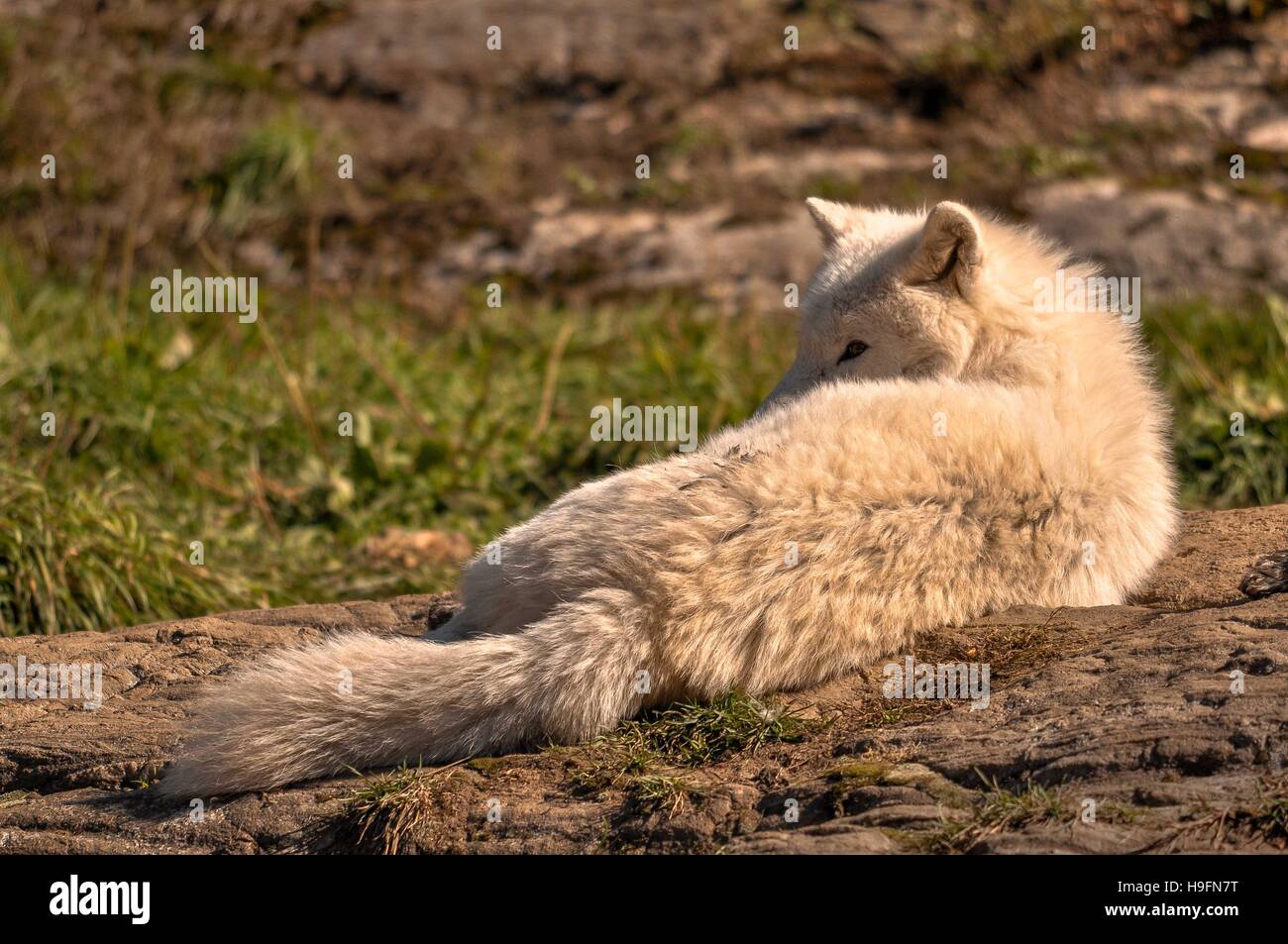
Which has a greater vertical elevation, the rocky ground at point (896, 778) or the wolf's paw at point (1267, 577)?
the wolf's paw at point (1267, 577)

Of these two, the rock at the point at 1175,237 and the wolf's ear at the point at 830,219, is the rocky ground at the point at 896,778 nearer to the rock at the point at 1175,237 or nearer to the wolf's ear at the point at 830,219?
the wolf's ear at the point at 830,219

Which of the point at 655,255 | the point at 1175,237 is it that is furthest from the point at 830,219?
the point at 1175,237

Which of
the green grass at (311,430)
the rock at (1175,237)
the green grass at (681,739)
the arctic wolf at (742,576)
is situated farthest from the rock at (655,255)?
the green grass at (681,739)

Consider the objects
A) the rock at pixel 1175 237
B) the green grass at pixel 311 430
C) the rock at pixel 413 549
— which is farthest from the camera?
the rock at pixel 1175 237

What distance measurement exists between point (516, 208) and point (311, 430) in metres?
4.18

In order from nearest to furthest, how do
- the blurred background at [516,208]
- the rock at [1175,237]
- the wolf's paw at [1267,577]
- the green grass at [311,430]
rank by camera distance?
the wolf's paw at [1267,577]
the green grass at [311,430]
the blurred background at [516,208]
the rock at [1175,237]

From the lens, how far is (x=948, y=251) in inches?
168

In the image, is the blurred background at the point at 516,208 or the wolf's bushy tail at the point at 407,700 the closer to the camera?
the wolf's bushy tail at the point at 407,700

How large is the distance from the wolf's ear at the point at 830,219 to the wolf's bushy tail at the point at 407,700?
7.75 feet

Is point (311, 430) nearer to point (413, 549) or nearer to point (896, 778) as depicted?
point (413, 549)

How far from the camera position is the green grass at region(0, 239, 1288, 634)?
532 centimetres

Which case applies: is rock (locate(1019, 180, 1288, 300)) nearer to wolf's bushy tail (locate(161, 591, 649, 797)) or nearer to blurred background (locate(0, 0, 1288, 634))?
blurred background (locate(0, 0, 1288, 634))

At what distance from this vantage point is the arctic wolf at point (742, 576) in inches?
125

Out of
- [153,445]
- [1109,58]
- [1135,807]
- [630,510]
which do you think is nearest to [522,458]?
[153,445]
